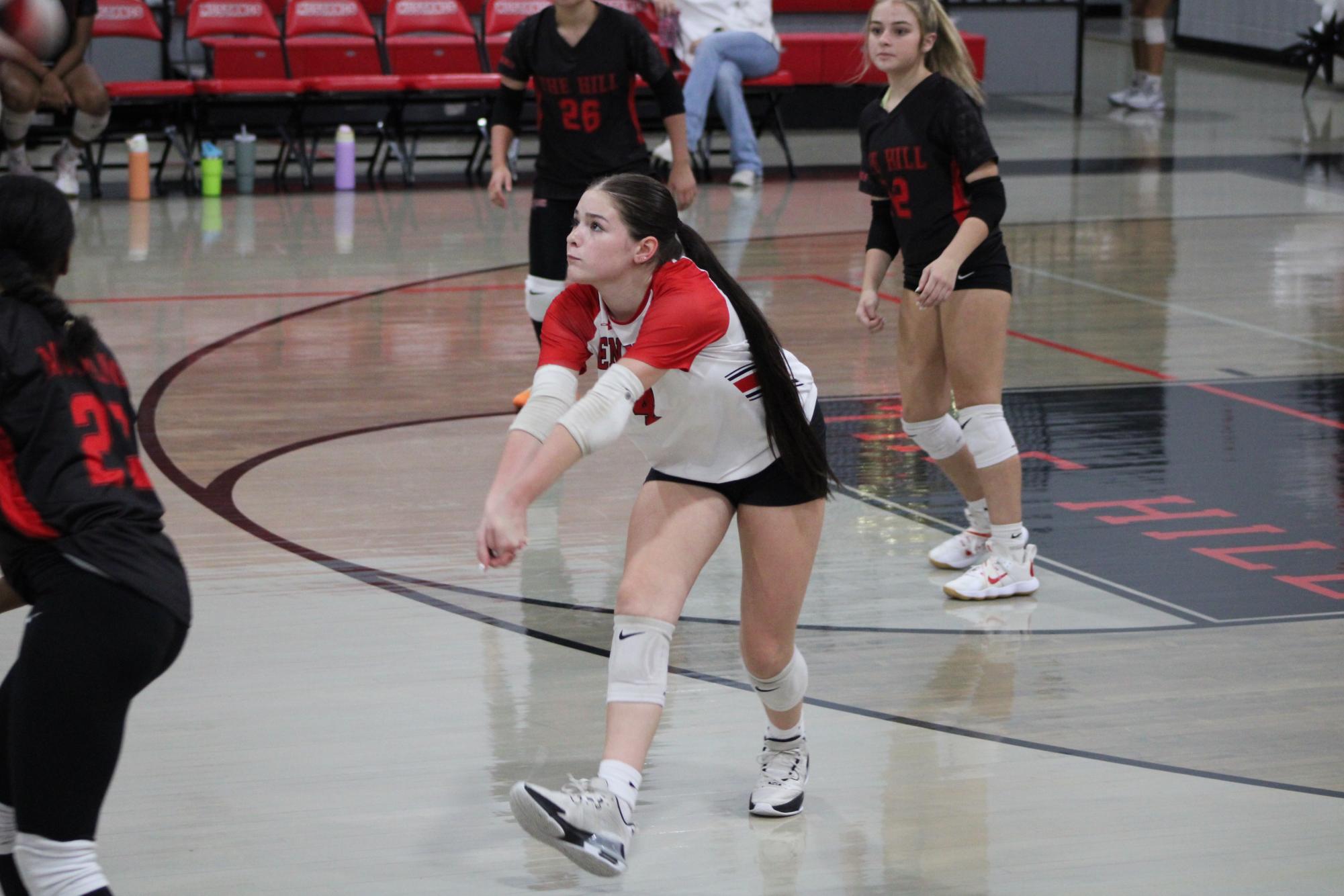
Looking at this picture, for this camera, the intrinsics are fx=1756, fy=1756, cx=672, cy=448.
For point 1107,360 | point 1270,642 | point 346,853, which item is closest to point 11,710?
point 346,853

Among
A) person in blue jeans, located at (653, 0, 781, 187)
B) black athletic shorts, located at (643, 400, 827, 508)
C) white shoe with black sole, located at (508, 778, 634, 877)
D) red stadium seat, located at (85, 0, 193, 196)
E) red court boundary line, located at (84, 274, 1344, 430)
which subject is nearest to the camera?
white shoe with black sole, located at (508, 778, 634, 877)

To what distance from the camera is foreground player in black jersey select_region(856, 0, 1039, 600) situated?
4695 mm

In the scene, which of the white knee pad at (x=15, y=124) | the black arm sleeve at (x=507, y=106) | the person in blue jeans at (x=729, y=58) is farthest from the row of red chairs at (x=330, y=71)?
the black arm sleeve at (x=507, y=106)

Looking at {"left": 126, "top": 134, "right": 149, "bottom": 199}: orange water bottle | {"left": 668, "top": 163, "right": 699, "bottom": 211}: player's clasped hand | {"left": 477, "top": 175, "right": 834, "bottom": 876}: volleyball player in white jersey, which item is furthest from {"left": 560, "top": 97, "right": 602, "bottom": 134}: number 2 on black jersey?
{"left": 126, "top": 134, "right": 149, "bottom": 199}: orange water bottle

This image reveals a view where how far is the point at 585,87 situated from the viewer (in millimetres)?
6535

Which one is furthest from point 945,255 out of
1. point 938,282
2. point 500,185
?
point 500,185

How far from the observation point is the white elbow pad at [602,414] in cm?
302

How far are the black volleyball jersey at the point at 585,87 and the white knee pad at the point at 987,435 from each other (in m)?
2.20

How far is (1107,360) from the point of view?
7961mm

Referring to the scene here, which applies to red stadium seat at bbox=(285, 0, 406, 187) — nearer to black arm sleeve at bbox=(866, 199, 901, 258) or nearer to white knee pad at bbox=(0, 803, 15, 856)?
black arm sleeve at bbox=(866, 199, 901, 258)

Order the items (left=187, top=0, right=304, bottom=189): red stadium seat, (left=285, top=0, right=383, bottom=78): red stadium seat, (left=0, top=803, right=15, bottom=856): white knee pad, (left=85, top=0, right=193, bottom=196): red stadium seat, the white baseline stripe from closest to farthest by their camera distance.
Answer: (left=0, top=803, right=15, bottom=856): white knee pad < the white baseline stripe < (left=85, top=0, right=193, bottom=196): red stadium seat < (left=187, top=0, right=304, bottom=189): red stadium seat < (left=285, top=0, right=383, bottom=78): red stadium seat

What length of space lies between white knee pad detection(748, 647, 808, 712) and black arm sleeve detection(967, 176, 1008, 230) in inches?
66.3

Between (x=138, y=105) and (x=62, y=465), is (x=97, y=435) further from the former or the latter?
(x=138, y=105)

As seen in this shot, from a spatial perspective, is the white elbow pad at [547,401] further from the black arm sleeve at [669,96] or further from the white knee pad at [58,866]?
the black arm sleeve at [669,96]
